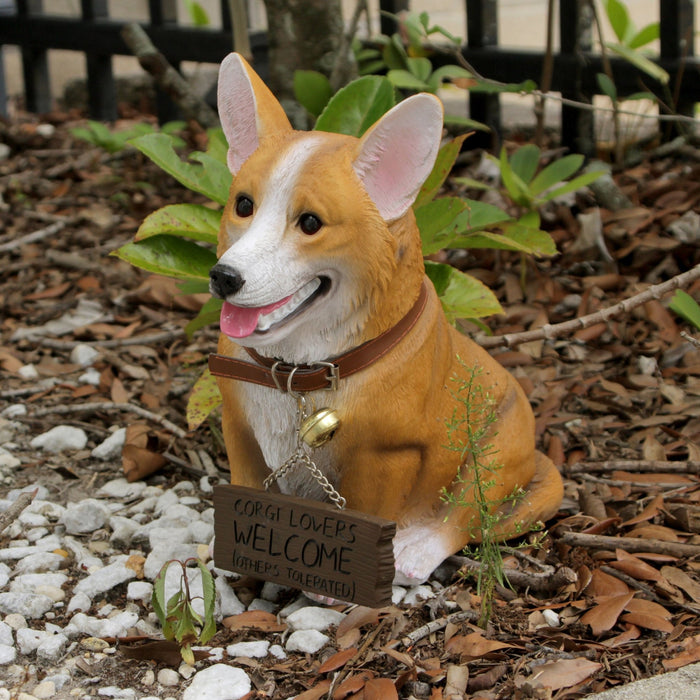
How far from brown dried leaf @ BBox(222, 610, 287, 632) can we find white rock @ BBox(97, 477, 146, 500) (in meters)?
0.67

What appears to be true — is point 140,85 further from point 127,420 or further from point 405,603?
point 405,603

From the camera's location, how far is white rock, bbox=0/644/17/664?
206cm

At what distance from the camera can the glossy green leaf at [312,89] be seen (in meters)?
3.49

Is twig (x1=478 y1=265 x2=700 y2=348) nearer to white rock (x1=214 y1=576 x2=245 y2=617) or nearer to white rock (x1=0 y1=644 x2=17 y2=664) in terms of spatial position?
white rock (x1=214 y1=576 x2=245 y2=617)

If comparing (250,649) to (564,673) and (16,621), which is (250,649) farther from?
(564,673)

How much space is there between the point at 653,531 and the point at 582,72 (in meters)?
2.56

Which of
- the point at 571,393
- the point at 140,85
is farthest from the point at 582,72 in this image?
the point at 140,85

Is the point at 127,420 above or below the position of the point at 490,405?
below

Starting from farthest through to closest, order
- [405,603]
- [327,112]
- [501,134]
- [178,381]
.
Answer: [501,134] → [178,381] → [327,112] → [405,603]

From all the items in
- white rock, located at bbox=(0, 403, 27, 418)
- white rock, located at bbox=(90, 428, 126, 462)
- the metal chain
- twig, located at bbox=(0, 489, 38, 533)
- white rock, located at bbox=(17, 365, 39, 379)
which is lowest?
white rock, located at bbox=(90, 428, 126, 462)

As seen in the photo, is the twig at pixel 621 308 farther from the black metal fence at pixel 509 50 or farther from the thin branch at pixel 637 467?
the black metal fence at pixel 509 50

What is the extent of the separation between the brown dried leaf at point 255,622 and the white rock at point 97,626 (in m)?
0.21

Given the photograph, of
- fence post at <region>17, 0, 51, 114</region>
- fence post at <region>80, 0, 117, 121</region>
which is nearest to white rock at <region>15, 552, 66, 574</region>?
fence post at <region>80, 0, 117, 121</region>

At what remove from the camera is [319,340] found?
2061 mm
